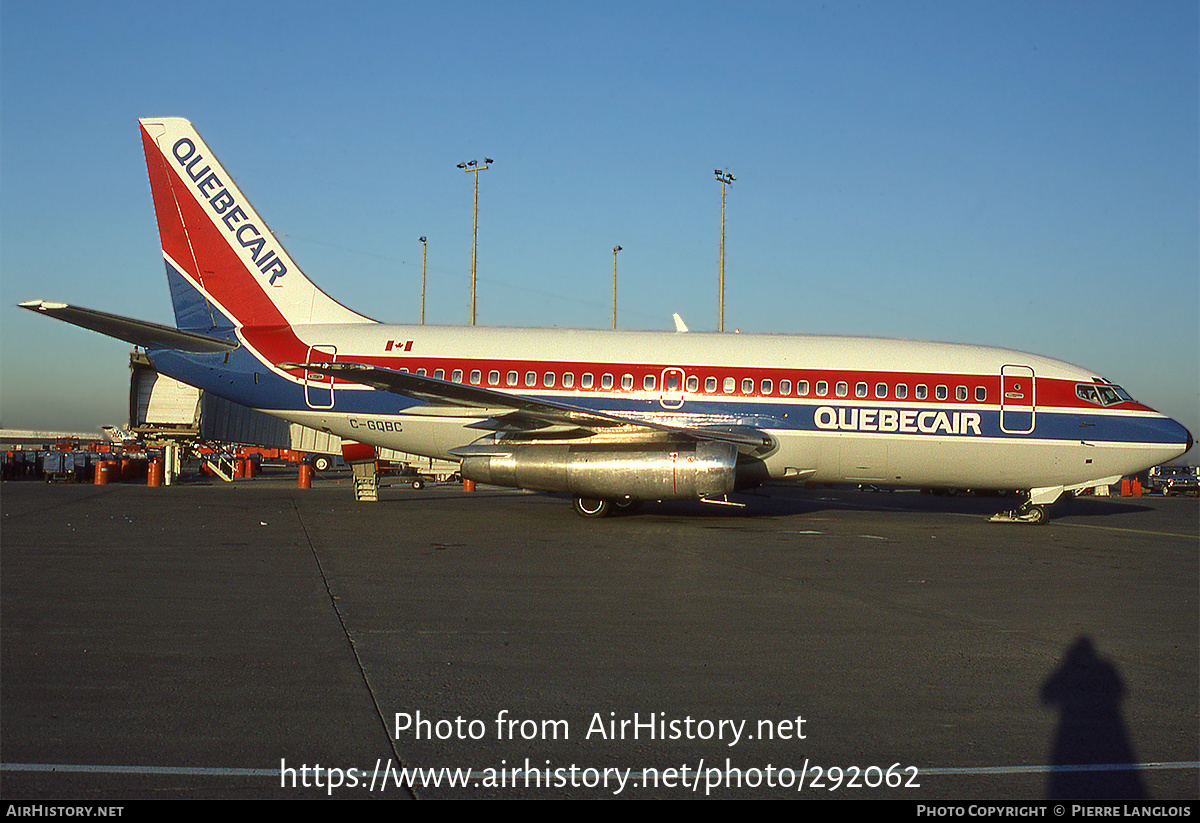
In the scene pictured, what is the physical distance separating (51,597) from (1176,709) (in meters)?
9.43

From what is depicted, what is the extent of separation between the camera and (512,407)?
1694cm

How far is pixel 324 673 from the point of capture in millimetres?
6387

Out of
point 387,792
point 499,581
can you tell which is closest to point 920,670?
point 387,792

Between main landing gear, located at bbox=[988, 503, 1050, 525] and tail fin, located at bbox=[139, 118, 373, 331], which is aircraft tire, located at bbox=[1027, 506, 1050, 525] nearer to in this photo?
main landing gear, located at bbox=[988, 503, 1050, 525]

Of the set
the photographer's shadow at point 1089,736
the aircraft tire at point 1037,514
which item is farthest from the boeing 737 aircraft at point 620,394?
the photographer's shadow at point 1089,736

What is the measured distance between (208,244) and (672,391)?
10641 millimetres

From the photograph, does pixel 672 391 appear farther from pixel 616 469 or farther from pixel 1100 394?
pixel 1100 394

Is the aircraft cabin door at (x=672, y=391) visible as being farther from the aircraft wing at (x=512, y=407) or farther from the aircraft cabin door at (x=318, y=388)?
the aircraft cabin door at (x=318, y=388)

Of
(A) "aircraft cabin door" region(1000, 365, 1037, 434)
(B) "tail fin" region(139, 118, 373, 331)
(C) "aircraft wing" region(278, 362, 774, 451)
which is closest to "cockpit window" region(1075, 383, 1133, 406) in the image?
(A) "aircraft cabin door" region(1000, 365, 1037, 434)

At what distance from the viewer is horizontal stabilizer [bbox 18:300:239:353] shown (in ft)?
52.2

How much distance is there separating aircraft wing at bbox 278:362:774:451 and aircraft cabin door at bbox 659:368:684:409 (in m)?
0.46

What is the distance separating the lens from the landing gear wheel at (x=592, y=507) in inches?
733

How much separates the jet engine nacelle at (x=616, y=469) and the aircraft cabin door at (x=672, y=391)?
1742 millimetres
